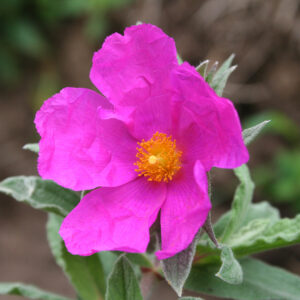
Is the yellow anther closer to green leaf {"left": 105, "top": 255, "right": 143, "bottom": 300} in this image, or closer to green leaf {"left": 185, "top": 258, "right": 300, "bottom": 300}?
green leaf {"left": 105, "top": 255, "right": 143, "bottom": 300}

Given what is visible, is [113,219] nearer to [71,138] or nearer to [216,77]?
[71,138]

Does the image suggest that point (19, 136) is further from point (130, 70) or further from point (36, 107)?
point (130, 70)

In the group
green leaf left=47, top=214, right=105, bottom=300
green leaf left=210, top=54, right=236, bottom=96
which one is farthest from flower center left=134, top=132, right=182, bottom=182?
green leaf left=47, top=214, right=105, bottom=300

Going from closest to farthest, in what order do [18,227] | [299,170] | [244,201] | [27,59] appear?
[244,201]
[299,170]
[18,227]
[27,59]

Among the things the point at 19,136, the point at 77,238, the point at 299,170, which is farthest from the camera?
the point at 19,136

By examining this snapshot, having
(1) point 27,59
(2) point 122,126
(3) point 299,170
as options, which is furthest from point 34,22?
(2) point 122,126

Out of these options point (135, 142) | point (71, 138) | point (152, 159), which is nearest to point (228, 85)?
point (135, 142)
